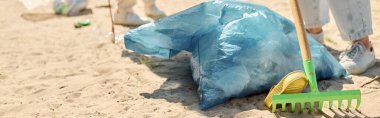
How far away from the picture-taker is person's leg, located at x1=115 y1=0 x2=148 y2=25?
3379mm

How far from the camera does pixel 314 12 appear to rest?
261 cm

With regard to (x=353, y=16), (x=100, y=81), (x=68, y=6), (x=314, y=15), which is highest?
(x=353, y=16)

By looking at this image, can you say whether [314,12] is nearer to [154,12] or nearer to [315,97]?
[315,97]

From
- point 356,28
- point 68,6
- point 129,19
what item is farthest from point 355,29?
point 68,6

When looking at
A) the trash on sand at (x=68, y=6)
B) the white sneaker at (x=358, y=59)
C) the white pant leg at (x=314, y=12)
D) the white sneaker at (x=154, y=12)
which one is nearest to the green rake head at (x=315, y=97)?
the white sneaker at (x=358, y=59)

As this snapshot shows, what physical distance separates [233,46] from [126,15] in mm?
1470

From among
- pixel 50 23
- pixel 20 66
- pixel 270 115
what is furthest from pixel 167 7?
pixel 270 115

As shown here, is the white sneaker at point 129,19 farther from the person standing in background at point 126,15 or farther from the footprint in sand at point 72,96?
the footprint in sand at point 72,96

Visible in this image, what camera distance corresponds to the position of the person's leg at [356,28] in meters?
2.32

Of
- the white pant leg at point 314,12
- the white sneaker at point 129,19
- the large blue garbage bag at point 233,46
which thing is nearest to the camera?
the large blue garbage bag at point 233,46

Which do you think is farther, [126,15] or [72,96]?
[126,15]

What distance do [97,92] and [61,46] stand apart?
0.89 meters

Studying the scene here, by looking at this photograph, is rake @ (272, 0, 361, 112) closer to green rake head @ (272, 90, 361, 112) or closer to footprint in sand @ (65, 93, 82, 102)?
green rake head @ (272, 90, 361, 112)

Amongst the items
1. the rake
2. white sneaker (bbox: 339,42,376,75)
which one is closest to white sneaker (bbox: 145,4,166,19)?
white sneaker (bbox: 339,42,376,75)
